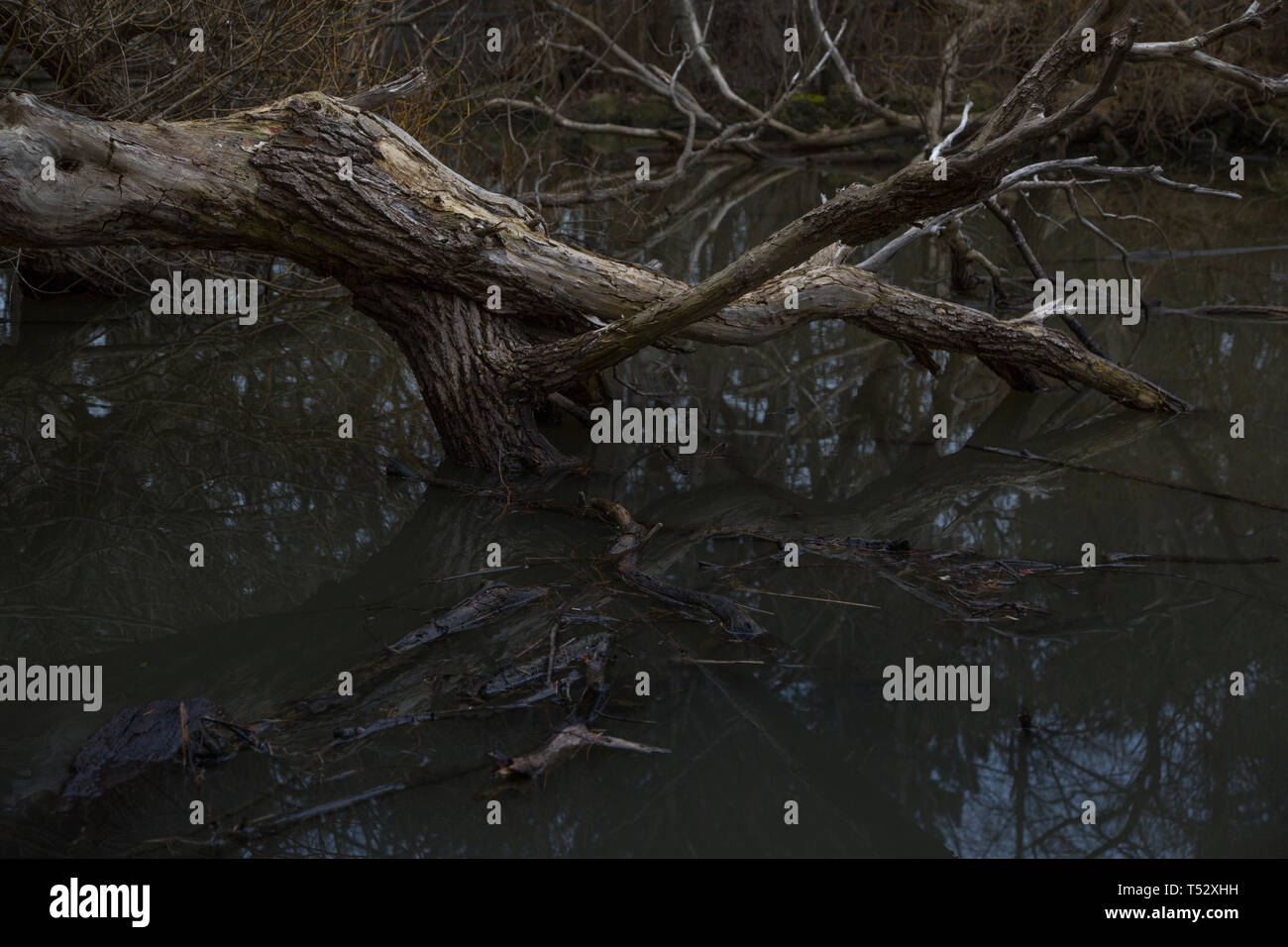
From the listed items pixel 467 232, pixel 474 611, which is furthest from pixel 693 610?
pixel 467 232

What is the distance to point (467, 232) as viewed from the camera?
4.90 m

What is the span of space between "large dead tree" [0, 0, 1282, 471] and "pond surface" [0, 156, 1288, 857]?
494 mm

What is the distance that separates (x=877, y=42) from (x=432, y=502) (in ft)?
49.2

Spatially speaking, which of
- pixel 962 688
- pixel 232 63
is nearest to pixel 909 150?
pixel 232 63

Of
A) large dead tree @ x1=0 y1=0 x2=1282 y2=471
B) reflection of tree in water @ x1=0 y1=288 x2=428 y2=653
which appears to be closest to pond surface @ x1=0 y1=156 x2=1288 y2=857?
reflection of tree in water @ x1=0 y1=288 x2=428 y2=653

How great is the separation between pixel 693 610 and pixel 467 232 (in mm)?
2043

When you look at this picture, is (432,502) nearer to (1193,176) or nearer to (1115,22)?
(1115,22)

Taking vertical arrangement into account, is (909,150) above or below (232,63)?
above

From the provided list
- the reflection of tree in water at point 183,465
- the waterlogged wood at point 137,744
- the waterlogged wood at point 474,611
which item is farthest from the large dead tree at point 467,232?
the waterlogged wood at point 137,744

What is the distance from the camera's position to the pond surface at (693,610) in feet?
9.10

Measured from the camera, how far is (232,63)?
22.2 feet

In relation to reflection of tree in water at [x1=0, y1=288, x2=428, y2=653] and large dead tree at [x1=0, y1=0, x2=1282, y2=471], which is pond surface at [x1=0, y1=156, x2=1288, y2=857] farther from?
large dead tree at [x1=0, y1=0, x2=1282, y2=471]

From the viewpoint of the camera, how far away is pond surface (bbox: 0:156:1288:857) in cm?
277

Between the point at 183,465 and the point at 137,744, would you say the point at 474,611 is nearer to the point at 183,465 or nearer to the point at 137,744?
the point at 137,744
